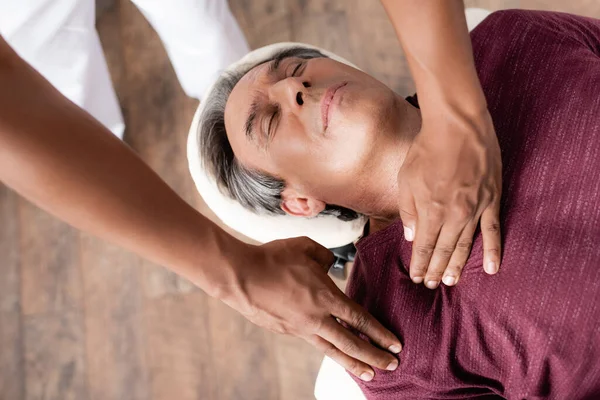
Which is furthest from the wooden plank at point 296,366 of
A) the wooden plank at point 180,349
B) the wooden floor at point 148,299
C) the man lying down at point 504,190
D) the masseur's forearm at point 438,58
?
the masseur's forearm at point 438,58

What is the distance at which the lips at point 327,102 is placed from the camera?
1.24 metres

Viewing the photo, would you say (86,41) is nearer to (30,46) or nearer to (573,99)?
(30,46)

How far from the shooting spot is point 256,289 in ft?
3.43

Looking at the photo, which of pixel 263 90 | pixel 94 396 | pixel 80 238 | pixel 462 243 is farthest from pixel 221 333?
pixel 462 243

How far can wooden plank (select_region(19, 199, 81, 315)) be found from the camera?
2244 mm

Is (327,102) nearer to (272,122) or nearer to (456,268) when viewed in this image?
(272,122)

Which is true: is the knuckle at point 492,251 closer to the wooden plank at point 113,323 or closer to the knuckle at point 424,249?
the knuckle at point 424,249

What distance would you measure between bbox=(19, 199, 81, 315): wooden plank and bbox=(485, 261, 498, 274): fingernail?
167 cm

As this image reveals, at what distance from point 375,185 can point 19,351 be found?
1666 mm

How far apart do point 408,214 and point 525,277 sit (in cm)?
24

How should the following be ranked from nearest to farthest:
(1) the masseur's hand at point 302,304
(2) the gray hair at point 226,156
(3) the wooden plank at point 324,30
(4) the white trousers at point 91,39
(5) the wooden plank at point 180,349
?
(1) the masseur's hand at point 302,304
(2) the gray hair at point 226,156
(4) the white trousers at point 91,39
(5) the wooden plank at point 180,349
(3) the wooden plank at point 324,30

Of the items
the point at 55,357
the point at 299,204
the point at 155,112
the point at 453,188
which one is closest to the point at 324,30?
the point at 155,112

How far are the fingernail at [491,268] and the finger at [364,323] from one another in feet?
0.73

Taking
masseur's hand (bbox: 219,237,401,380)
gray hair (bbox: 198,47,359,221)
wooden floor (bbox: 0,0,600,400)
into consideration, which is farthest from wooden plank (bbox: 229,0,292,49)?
masseur's hand (bbox: 219,237,401,380)
